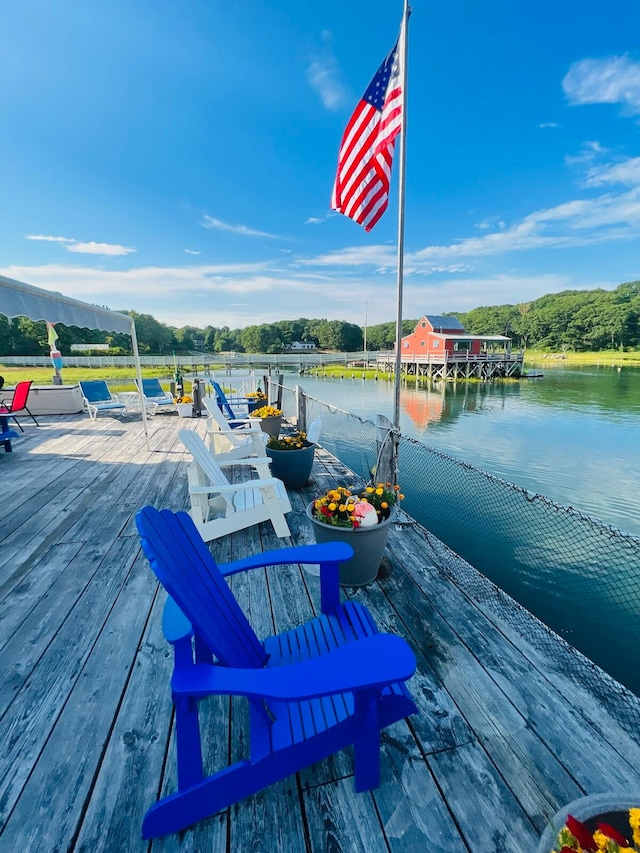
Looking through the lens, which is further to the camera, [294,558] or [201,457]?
[201,457]

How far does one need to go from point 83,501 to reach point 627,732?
4287mm

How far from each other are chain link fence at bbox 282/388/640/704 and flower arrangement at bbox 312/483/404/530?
2.15 feet

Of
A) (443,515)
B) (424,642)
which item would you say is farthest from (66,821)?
(443,515)

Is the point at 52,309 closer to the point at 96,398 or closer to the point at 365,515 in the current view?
the point at 96,398

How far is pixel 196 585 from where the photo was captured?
1.13 m

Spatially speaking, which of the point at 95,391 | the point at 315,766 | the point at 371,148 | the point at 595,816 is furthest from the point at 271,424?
the point at 595,816

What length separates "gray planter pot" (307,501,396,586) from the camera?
2158 mm

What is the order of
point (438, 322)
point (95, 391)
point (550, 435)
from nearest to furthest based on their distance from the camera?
1. point (95, 391)
2. point (550, 435)
3. point (438, 322)

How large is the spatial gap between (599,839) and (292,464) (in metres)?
3.44

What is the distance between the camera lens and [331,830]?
108cm

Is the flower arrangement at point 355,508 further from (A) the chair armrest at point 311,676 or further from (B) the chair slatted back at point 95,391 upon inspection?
(B) the chair slatted back at point 95,391

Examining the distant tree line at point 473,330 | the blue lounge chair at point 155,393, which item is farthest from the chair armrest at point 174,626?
the distant tree line at point 473,330

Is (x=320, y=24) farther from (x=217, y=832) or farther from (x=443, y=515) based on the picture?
(x=217, y=832)

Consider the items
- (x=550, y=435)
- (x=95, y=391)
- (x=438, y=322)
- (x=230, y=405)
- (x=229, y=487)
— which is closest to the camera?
(x=229, y=487)
